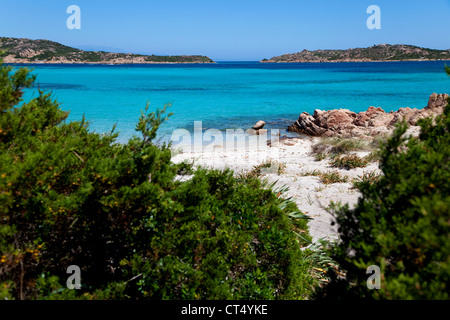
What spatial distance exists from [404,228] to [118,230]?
251 cm

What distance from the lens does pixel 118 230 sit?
120 inches

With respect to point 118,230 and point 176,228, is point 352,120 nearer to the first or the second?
point 176,228

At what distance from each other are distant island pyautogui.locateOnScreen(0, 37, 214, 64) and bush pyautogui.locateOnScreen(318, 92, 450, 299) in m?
106

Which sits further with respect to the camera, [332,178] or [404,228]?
[332,178]

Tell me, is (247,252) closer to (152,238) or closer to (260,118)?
(152,238)

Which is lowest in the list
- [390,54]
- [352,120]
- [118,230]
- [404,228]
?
[118,230]

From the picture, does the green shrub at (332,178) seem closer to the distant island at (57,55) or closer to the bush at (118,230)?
the bush at (118,230)

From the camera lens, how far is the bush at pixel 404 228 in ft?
5.91

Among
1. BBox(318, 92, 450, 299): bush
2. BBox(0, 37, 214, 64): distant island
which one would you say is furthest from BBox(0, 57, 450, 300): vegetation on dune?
BBox(0, 37, 214, 64): distant island

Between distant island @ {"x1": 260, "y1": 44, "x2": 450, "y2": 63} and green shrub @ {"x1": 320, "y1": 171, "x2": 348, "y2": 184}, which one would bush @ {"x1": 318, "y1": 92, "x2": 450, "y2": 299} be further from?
distant island @ {"x1": 260, "y1": 44, "x2": 450, "y2": 63}

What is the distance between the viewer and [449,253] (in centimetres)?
173

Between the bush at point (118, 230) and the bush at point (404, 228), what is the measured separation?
3.77 ft

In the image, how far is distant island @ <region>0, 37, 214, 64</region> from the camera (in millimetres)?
100350


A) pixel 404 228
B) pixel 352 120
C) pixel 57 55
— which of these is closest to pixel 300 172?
pixel 404 228
